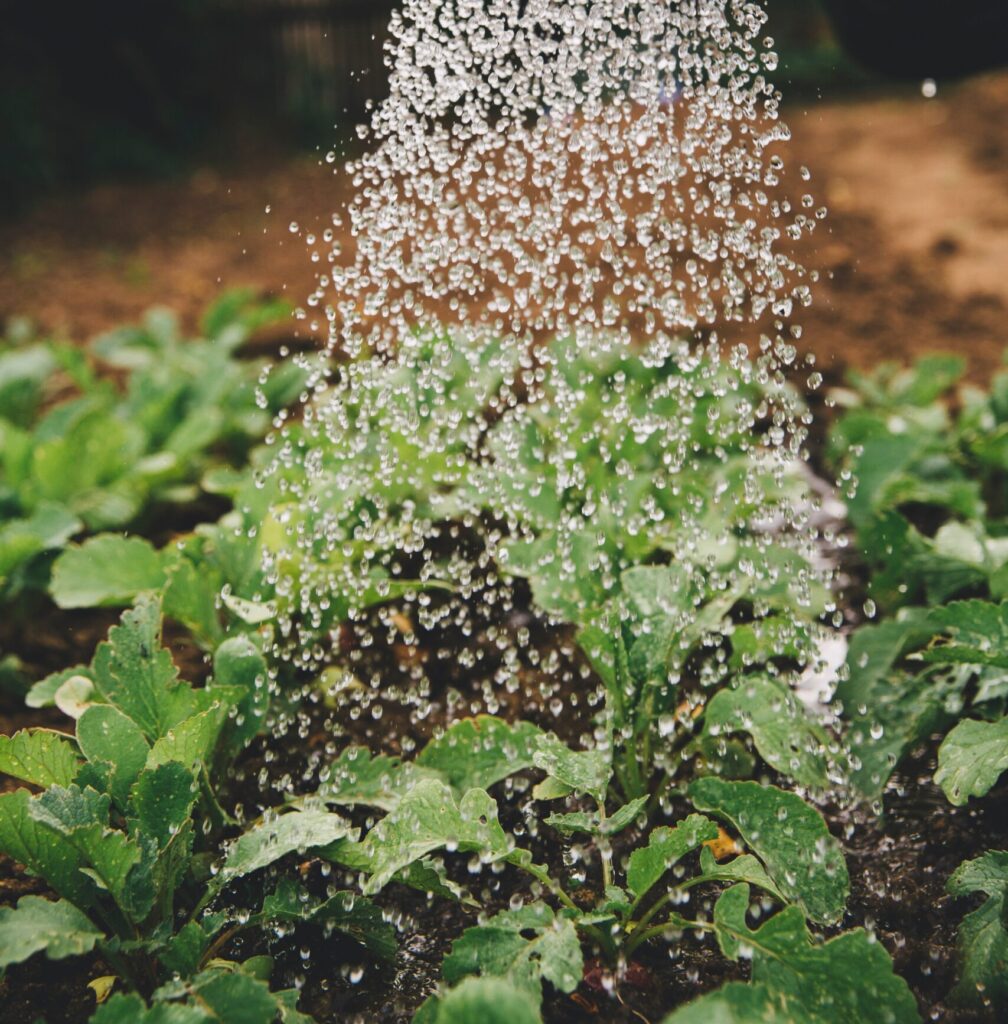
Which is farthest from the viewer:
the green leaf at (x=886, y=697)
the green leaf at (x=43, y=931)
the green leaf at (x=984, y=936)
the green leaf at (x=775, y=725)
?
the green leaf at (x=886, y=697)

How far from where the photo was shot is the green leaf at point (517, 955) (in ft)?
4.13

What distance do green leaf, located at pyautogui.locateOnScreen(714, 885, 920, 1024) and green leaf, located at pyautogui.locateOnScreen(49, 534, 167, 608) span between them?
3.82ft

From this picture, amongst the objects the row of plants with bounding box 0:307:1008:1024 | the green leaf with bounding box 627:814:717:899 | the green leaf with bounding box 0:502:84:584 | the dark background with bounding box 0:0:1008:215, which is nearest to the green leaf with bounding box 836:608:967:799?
the row of plants with bounding box 0:307:1008:1024

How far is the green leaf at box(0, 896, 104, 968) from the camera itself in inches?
48.5

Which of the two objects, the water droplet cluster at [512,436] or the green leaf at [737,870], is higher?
the water droplet cluster at [512,436]

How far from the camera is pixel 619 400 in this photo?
2.43m

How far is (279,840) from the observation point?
140 centimetres

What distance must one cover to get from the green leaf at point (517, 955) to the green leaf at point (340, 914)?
153mm

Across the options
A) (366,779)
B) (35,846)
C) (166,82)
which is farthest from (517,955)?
(166,82)

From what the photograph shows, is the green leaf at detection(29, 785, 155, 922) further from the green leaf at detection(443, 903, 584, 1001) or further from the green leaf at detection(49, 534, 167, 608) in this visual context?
the green leaf at detection(49, 534, 167, 608)

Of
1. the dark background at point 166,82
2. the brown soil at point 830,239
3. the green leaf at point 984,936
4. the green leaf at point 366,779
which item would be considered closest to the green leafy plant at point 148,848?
the green leaf at point 366,779

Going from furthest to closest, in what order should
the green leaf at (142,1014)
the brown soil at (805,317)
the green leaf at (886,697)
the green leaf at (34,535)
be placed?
the green leaf at (34,535) → the green leaf at (886,697) → the brown soil at (805,317) → the green leaf at (142,1014)

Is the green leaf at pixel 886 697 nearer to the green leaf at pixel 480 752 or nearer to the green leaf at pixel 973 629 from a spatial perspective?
the green leaf at pixel 973 629

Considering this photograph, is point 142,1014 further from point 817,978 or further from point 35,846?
point 817,978
